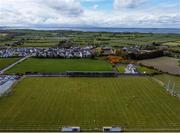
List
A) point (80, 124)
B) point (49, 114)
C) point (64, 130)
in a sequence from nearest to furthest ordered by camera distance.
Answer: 1. point (64, 130)
2. point (80, 124)
3. point (49, 114)

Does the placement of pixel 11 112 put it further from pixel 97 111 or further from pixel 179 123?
pixel 179 123

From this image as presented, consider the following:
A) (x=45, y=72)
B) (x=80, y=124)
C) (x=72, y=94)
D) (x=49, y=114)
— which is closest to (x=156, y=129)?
(x=80, y=124)

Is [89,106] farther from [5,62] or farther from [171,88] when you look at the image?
[5,62]

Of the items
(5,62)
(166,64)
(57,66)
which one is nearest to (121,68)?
(166,64)

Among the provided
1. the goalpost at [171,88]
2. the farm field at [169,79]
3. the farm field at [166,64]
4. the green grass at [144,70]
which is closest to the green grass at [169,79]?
the farm field at [169,79]

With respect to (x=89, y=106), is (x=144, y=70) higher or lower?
lower

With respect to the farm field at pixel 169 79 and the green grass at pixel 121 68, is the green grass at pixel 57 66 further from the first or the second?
the farm field at pixel 169 79
